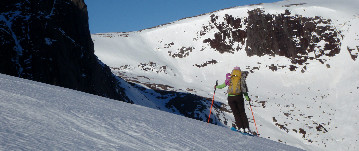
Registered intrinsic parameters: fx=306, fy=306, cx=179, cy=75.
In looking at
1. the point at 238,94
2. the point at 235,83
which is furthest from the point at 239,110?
the point at 235,83

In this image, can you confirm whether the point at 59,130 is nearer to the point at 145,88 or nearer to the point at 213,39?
the point at 145,88

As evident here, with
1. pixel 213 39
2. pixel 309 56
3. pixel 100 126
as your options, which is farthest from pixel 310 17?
pixel 100 126

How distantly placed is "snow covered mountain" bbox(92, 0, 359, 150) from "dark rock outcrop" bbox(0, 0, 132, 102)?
21815mm

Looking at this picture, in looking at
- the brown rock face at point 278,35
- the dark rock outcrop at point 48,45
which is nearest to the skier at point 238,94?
the dark rock outcrop at point 48,45

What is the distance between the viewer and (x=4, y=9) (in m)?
25.3

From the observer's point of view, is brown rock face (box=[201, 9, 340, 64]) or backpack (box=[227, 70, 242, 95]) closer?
backpack (box=[227, 70, 242, 95])

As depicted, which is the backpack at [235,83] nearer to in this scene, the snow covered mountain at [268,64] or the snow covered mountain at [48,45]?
the snow covered mountain at [48,45]

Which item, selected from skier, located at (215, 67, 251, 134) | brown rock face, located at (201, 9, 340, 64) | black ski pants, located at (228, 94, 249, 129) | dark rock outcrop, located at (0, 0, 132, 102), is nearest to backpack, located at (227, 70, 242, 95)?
skier, located at (215, 67, 251, 134)

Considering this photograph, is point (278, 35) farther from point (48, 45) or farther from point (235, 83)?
point (235, 83)

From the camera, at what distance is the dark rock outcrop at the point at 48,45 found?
928 inches

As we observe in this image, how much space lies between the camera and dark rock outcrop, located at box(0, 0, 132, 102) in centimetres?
2356

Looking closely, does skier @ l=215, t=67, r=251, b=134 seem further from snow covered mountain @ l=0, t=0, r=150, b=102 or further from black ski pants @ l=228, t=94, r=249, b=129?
snow covered mountain @ l=0, t=0, r=150, b=102

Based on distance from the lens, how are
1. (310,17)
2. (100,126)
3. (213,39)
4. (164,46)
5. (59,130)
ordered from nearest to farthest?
(59,130)
(100,126)
(310,17)
(213,39)
(164,46)

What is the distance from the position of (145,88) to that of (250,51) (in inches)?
1681
